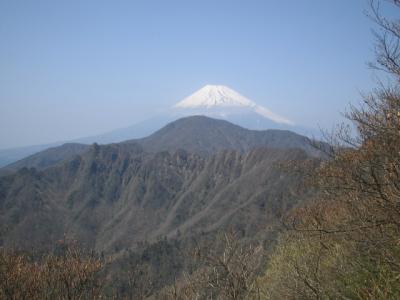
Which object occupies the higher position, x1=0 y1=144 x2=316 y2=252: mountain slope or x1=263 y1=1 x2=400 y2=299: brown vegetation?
x1=263 y1=1 x2=400 y2=299: brown vegetation

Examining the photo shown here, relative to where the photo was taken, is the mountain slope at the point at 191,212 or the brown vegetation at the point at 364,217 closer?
the brown vegetation at the point at 364,217

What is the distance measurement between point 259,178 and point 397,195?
145 meters

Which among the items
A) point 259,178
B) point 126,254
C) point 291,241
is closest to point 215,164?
point 259,178

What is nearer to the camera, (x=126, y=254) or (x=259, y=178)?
(x=126, y=254)

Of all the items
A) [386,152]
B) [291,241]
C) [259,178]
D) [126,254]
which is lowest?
[126,254]

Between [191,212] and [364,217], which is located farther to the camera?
[191,212]

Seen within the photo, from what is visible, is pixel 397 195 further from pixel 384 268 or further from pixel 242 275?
pixel 242 275

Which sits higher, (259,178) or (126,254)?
(259,178)

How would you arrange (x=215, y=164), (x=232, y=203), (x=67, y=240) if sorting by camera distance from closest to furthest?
1. (x=67, y=240)
2. (x=232, y=203)
3. (x=215, y=164)

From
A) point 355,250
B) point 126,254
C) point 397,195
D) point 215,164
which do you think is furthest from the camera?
point 215,164

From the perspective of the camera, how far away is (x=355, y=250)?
460 inches

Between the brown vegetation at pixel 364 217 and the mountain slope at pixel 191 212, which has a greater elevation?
the brown vegetation at pixel 364 217

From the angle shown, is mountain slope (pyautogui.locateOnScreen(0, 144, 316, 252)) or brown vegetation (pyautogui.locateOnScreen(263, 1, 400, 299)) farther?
mountain slope (pyautogui.locateOnScreen(0, 144, 316, 252))

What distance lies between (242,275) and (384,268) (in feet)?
11.6
